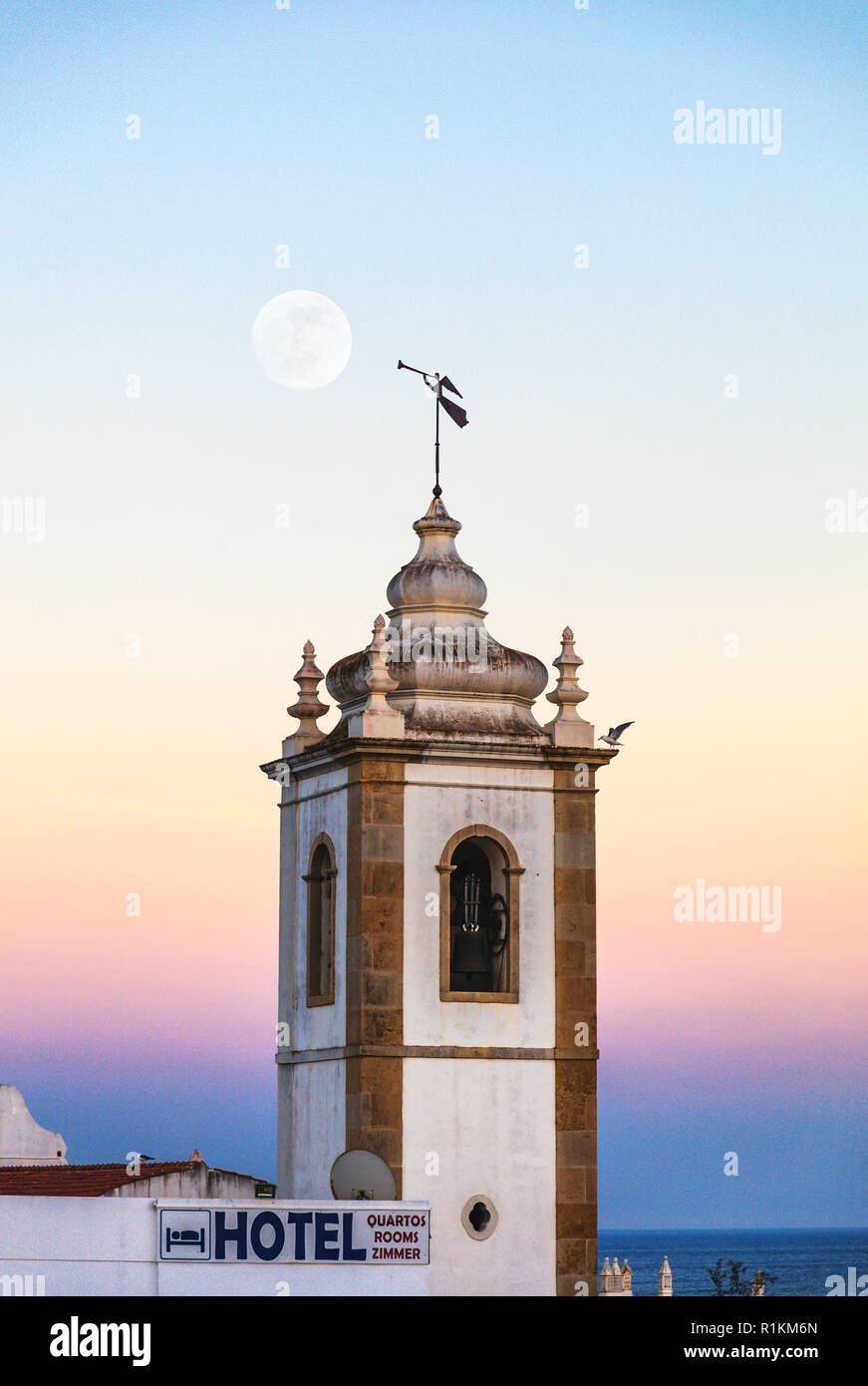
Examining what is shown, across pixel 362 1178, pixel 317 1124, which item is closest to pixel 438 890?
pixel 317 1124

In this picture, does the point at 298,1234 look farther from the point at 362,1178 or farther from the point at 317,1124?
the point at 317,1124

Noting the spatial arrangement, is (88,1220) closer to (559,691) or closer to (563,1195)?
(563,1195)

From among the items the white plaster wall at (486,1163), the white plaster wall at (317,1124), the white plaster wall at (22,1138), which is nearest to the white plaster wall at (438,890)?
the white plaster wall at (486,1163)

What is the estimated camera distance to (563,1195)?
3322 centimetres

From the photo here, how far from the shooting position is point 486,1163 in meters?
32.9

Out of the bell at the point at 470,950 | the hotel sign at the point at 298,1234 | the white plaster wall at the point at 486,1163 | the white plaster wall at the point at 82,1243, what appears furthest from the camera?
the bell at the point at 470,950

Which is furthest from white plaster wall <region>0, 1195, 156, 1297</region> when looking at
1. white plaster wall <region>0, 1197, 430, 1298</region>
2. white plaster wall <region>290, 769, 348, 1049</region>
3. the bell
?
the bell

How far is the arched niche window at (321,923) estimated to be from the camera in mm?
34094

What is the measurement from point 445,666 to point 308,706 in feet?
8.62

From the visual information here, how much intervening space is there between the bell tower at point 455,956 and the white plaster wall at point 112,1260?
8.35ft

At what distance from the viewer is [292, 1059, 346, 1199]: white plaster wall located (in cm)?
3316

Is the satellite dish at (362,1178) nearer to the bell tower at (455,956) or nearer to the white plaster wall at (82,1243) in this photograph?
the bell tower at (455,956)
